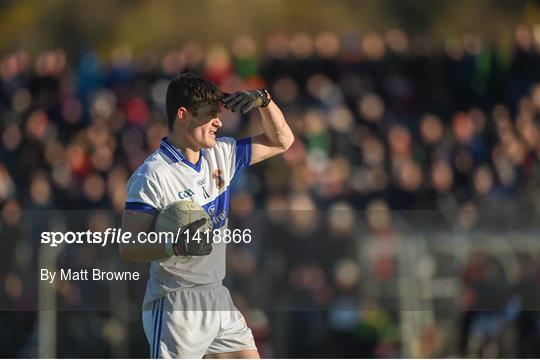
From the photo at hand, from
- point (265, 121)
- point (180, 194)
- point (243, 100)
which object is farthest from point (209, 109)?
point (180, 194)

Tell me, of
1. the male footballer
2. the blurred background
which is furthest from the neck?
the blurred background

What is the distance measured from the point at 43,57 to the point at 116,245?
3.33m

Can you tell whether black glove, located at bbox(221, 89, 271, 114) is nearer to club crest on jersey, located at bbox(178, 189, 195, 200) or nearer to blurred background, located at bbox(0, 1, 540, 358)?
club crest on jersey, located at bbox(178, 189, 195, 200)

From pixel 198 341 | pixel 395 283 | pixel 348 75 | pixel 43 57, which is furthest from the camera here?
pixel 43 57

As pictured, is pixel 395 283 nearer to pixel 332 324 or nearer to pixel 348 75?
pixel 332 324

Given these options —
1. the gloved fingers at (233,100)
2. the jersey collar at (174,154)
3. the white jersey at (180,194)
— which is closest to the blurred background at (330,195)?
the white jersey at (180,194)

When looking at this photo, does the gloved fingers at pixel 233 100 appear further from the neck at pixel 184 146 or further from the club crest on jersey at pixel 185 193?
the club crest on jersey at pixel 185 193

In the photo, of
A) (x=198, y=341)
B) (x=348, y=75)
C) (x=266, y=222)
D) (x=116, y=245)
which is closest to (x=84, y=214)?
(x=116, y=245)

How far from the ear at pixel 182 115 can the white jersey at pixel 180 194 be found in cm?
15

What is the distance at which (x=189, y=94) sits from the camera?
249 inches

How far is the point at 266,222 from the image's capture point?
941 centimetres

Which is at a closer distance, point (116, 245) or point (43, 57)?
point (116, 245)

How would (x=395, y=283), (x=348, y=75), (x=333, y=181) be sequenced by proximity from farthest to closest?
(x=348, y=75) → (x=333, y=181) → (x=395, y=283)

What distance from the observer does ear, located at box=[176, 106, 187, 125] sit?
6301 millimetres
